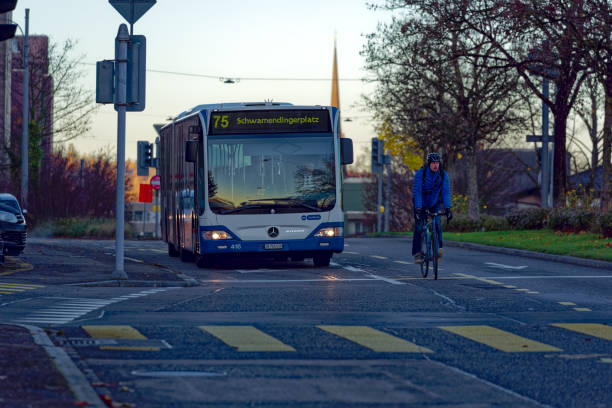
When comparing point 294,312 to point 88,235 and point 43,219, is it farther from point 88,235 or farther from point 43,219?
point 43,219

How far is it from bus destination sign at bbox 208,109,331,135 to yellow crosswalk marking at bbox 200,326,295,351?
384 inches

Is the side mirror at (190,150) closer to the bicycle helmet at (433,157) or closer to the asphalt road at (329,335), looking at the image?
the asphalt road at (329,335)

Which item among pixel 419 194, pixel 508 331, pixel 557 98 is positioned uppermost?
pixel 557 98

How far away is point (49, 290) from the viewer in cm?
1427

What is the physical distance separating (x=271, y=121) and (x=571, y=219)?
13.0 metres


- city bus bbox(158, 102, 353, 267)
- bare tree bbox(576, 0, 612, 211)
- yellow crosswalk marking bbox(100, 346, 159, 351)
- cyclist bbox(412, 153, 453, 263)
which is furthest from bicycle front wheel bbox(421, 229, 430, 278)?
bare tree bbox(576, 0, 612, 211)

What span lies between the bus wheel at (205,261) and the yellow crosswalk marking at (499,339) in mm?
10331

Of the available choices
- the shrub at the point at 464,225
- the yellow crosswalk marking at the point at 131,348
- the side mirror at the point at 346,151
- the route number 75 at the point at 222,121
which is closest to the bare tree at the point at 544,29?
the shrub at the point at 464,225

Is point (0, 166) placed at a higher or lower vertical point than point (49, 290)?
higher

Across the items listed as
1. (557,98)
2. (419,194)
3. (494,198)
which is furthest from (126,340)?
(494,198)

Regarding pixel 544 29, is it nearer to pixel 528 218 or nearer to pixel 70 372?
pixel 528 218

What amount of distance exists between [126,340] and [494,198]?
67427 millimetres

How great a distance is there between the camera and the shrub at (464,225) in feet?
127

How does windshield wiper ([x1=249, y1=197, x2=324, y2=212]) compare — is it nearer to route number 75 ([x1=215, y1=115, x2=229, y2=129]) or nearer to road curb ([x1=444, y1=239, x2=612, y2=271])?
route number 75 ([x1=215, y1=115, x2=229, y2=129])
